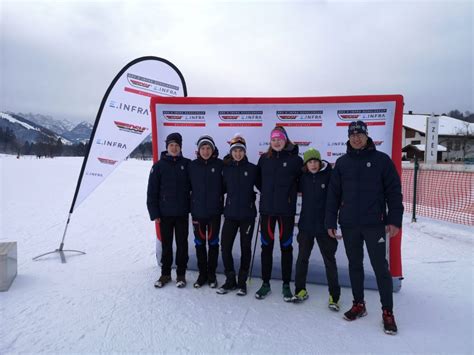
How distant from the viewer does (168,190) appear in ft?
12.9

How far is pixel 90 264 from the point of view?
4.80m

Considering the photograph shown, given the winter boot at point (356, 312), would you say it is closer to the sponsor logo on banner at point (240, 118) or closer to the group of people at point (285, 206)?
the group of people at point (285, 206)

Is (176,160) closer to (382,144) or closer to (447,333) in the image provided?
(382,144)

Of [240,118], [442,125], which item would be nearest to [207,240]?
[240,118]

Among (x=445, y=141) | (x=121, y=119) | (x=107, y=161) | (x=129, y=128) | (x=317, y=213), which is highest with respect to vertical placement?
(x=445, y=141)

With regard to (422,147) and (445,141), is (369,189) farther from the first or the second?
(445,141)

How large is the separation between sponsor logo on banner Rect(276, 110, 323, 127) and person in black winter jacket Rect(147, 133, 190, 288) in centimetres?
134

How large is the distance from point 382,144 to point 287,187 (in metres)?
1.31

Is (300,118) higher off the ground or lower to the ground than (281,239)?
higher

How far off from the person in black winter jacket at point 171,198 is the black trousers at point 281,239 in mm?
1027

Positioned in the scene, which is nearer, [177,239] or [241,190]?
[241,190]

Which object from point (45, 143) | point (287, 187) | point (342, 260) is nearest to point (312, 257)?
point (342, 260)

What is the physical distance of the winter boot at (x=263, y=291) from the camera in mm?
3741

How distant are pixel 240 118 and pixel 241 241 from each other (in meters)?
1.59
